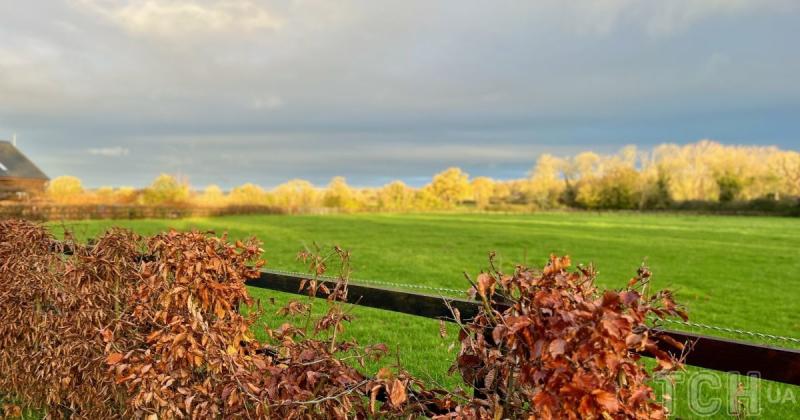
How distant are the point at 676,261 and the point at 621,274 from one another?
479 centimetres

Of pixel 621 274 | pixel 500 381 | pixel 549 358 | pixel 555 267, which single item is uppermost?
pixel 555 267

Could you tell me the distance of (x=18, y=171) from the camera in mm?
63500

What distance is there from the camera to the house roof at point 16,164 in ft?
206

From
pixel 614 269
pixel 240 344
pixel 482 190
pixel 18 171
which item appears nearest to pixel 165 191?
pixel 18 171

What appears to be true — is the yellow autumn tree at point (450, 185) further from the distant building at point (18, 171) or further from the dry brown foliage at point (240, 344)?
the dry brown foliage at point (240, 344)

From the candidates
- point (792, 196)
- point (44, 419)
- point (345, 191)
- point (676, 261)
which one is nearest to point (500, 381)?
point (44, 419)

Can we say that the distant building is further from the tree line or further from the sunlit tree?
the sunlit tree

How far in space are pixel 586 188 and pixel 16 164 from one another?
86.9 metres

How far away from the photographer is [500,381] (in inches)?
84.0

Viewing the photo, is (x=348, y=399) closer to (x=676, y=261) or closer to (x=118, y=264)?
(x=118, y=264)

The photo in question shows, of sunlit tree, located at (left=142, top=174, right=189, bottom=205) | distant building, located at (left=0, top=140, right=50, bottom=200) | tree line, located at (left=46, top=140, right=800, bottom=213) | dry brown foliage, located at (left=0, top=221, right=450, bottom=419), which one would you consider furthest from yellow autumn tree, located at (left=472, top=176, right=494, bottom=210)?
dry brown foliage, located at (left=0, top=221, right=450, bottom=419)

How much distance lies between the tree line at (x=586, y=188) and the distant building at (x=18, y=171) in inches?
75.8

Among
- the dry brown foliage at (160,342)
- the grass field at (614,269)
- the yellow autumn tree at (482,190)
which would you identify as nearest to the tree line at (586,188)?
the yellow autumn tree at (482,190)

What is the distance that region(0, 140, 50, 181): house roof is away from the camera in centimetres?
6271
